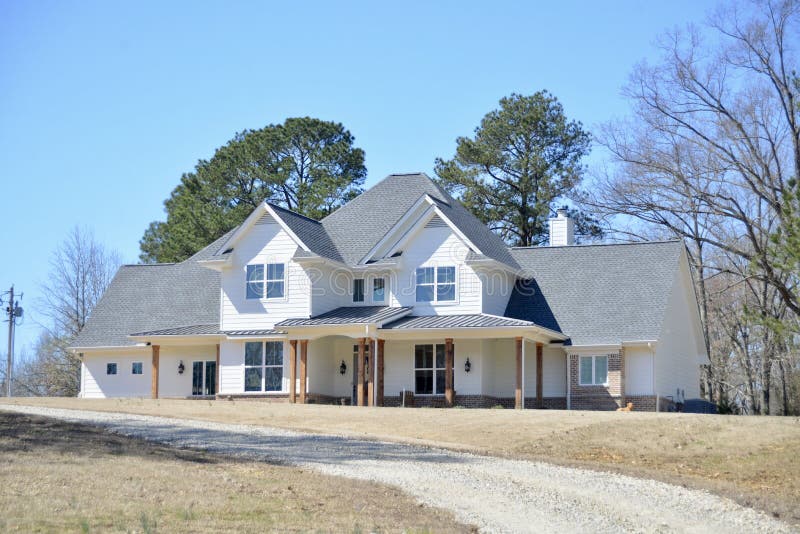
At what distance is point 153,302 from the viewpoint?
148 ft

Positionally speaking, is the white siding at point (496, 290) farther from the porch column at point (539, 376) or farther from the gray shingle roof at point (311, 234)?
the gray shingle roof at point (311, 234)

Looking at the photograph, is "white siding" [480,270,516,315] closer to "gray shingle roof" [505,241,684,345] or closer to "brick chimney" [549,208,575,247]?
"gray shingle roof" [505,241,684,345]

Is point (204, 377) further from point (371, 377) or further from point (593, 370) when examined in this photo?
point (593, 370)

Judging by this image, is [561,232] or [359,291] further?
[561,232]

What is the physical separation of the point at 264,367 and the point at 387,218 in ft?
25.4

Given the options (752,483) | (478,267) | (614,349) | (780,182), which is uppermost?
(780,182)

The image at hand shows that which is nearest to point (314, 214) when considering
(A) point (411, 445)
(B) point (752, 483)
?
(A) point (411, 445)

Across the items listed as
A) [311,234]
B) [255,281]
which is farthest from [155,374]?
[311,234]

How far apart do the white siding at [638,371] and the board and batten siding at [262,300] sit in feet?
37.1

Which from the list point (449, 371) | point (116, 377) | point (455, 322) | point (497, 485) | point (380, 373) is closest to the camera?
point (497, 485)

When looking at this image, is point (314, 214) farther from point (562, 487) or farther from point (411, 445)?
point (562, 487)

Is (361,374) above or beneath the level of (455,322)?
beneath

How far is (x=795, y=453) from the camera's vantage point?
2409cm

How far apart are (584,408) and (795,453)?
1296 centimetres
